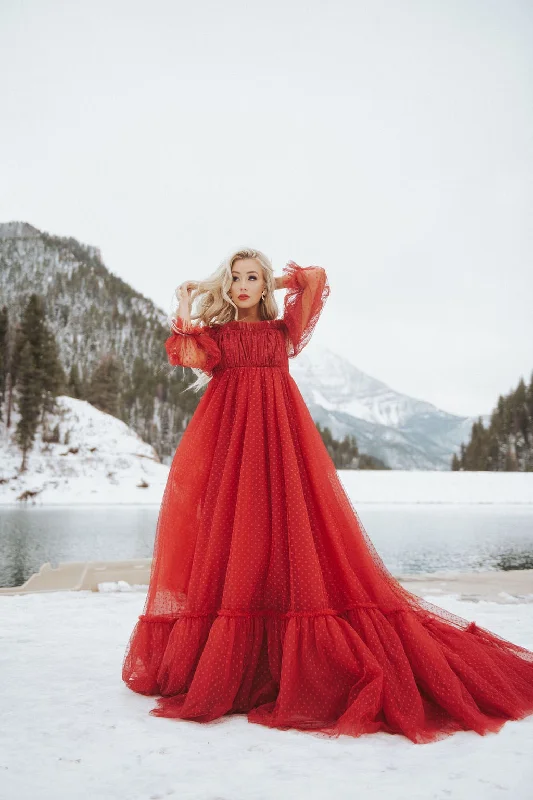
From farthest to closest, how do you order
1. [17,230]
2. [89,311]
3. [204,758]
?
[17,230] → [89,311] → [204,758]

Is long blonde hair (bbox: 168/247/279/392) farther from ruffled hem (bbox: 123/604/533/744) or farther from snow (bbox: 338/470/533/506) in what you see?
snow (bbox: 338/470/533/506)

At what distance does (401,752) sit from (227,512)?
106 cm

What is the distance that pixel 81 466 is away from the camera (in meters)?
27.5

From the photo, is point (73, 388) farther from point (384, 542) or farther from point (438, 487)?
point (384, 542)

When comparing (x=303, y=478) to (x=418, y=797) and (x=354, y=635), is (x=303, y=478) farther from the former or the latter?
(x=418, y=797)

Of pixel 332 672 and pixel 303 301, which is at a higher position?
pixel 303 301

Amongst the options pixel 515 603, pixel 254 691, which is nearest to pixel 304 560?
pixel 254 691

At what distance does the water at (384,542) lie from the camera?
7891 mm

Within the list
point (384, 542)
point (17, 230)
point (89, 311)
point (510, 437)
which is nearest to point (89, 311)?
point (89, 311)

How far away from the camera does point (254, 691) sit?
2229mm

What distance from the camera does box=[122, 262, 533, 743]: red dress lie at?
82.0 inches

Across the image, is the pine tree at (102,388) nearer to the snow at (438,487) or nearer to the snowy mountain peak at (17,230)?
the snow at (438,487)

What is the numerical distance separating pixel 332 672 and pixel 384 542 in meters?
8.26

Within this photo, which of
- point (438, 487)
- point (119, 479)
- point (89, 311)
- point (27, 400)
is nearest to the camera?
point (119, 479)
